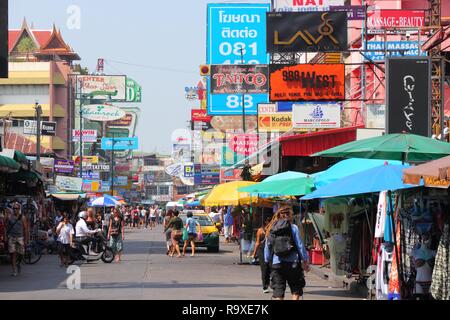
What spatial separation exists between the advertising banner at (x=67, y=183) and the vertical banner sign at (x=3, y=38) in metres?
32.6

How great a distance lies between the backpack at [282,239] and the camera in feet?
48.3

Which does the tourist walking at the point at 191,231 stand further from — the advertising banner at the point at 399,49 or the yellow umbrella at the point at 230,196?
the advertising banner at the point at 399,49

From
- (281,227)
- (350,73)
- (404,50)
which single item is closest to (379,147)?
(281,227)

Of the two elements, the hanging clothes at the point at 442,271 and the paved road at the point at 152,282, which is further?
the paved road at the point at 152,282

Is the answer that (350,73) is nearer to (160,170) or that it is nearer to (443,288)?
(443,288)

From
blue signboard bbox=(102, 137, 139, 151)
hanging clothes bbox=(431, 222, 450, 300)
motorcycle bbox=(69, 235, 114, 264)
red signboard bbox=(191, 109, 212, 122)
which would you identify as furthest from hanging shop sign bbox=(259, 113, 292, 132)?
blue signboard bbox=(102, 137, 139, 151)

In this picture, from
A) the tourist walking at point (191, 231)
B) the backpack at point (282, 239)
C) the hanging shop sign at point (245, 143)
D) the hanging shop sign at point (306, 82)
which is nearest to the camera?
the backpack at point (282, 239)

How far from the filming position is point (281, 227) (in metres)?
14.9

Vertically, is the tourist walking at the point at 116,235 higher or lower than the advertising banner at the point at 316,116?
lower

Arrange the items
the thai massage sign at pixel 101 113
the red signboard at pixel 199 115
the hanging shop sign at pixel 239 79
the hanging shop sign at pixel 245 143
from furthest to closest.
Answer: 1. the thai massage sign at pixel 101 113
2. the red signboard at pixel 199 115
3. the hanging shop sign at pixel 245 143
4. the hanging shop sign at pixel 239 79

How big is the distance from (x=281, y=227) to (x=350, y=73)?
29569mm

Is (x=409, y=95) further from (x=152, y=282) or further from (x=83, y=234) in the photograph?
(x=83, y=234)

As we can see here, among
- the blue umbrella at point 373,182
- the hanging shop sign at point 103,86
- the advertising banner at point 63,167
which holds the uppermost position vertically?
the hanging shop sign at point 103,86

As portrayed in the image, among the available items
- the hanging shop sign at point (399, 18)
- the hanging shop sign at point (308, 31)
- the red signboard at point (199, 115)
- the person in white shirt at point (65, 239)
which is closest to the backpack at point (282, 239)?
the hanging shop sign at point (308, 31)
